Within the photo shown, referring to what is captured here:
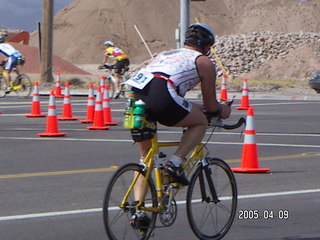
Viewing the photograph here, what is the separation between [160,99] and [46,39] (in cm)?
2868

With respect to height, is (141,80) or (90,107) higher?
(141,80)

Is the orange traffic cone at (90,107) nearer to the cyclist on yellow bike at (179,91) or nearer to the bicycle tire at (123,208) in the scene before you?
the cyclist on yellow bike at (179,91)

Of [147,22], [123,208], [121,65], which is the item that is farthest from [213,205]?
[147,22]

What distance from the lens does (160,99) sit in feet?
25.4

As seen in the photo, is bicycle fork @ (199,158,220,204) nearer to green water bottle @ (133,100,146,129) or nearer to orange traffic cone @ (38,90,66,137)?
green water bottle @ (133,100,146,129)

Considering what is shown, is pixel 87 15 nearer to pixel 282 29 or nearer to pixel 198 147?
pixel 282 29

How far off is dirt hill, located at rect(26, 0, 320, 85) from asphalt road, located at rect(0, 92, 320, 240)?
66908 millimetres

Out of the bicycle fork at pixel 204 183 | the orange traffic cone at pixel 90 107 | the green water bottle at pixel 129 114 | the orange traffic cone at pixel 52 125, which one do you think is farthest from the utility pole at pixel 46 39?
the green water bottle at pixel 129 114

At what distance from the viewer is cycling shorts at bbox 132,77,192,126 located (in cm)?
774

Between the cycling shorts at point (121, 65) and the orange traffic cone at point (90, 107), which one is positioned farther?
the cycling shorts at point (121, 65)

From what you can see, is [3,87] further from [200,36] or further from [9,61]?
[200,36]

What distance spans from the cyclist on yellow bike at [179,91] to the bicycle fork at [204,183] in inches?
10.9

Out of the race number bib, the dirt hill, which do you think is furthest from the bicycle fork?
the dirt hill

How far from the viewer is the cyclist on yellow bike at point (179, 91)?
7766 mm
